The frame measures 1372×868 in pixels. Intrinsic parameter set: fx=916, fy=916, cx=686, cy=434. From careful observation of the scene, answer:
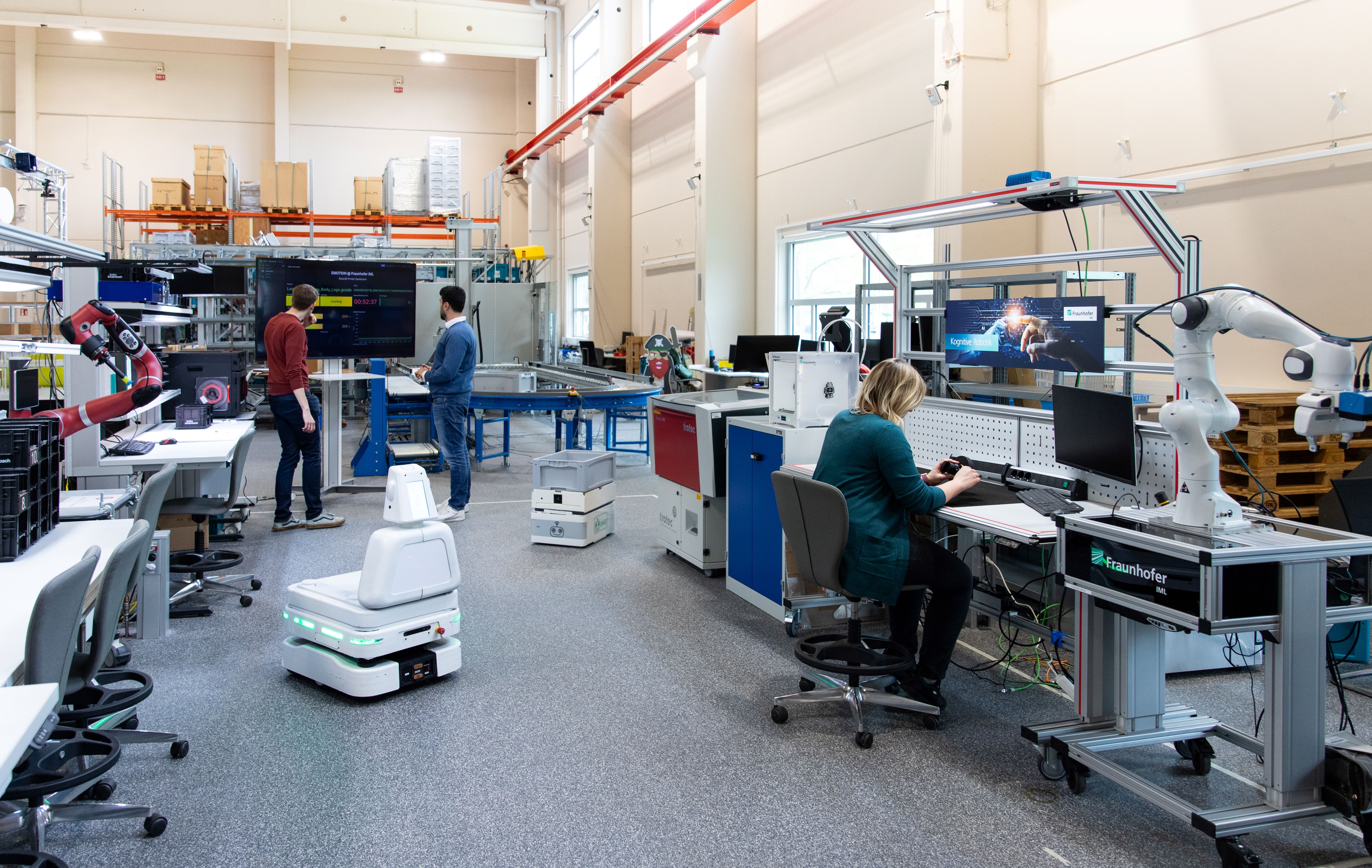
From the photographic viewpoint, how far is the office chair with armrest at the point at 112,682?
2.35 m

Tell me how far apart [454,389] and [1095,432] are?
423 centimetres

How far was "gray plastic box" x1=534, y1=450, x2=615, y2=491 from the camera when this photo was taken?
5.50 metres

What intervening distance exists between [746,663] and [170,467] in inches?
89.9

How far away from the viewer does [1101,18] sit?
17.3 feet

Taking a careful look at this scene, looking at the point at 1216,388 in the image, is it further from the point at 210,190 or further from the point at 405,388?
the point at 210,190

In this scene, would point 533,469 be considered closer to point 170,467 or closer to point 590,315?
point 170,467

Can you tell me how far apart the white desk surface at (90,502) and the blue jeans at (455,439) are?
2.34 meters

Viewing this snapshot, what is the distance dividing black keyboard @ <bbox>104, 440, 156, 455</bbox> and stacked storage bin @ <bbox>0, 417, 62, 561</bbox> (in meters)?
1.35

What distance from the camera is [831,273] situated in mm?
8297

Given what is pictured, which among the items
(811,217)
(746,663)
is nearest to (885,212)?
(746,663)

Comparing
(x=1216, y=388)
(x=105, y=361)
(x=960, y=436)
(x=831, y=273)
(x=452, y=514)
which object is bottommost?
(x=452, y=514)

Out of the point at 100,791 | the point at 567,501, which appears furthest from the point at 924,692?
the point at 567,501

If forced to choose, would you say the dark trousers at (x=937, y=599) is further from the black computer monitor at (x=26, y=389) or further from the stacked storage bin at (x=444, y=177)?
the stacked storage bin at (x=444, y=177)

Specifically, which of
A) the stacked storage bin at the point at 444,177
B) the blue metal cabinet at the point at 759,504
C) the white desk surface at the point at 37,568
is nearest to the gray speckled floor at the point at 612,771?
the blue metal cabinet at the point at 759,504
